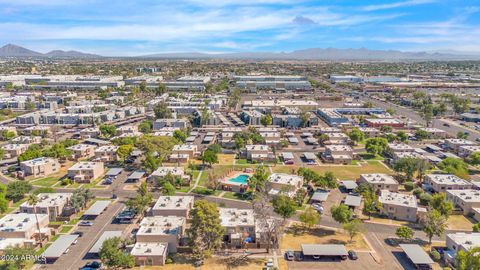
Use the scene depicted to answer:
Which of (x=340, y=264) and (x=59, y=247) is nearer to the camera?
(x=340, y=264)

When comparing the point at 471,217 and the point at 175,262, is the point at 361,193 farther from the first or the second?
the point at 175,262

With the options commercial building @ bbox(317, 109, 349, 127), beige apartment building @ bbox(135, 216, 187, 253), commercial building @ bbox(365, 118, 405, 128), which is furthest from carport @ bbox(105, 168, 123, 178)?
commercial building @ bbox(365, 118, 405, 128)

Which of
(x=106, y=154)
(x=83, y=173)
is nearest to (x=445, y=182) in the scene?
(x=83, y=173)

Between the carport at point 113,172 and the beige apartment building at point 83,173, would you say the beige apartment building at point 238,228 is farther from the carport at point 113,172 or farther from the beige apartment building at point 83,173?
the beige apartment building at point 83,173

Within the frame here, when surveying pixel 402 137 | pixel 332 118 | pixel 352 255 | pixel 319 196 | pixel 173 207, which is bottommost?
pixel 352 255

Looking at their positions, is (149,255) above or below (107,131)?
below

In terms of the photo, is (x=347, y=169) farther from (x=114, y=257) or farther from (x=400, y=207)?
(x=114, y=257)
